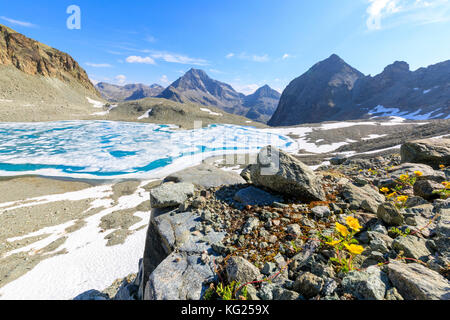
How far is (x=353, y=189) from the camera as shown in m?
4.04

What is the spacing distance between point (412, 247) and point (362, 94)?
151 m

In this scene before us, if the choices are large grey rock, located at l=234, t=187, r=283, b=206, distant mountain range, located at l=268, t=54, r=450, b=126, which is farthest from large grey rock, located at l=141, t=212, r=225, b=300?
distant mountain range, located at l=268, t=54, r=450, b=126

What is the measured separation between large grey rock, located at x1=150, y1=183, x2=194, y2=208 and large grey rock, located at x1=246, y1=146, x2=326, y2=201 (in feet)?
6.02

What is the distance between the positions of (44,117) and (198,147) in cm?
5558

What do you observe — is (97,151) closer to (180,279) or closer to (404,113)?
(180,279)

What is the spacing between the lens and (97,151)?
31.0m

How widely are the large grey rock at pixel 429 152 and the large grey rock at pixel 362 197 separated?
3.28 meters

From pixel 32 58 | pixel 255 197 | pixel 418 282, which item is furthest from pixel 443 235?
pixel 32 58

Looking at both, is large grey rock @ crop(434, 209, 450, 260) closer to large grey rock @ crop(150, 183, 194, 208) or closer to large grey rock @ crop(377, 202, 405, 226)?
large grey rock @ crop(377, 202, 405, 226)

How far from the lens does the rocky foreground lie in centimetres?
195

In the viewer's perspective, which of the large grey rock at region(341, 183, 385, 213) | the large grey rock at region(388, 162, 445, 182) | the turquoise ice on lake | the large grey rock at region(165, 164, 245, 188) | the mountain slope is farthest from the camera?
the mountain slope
